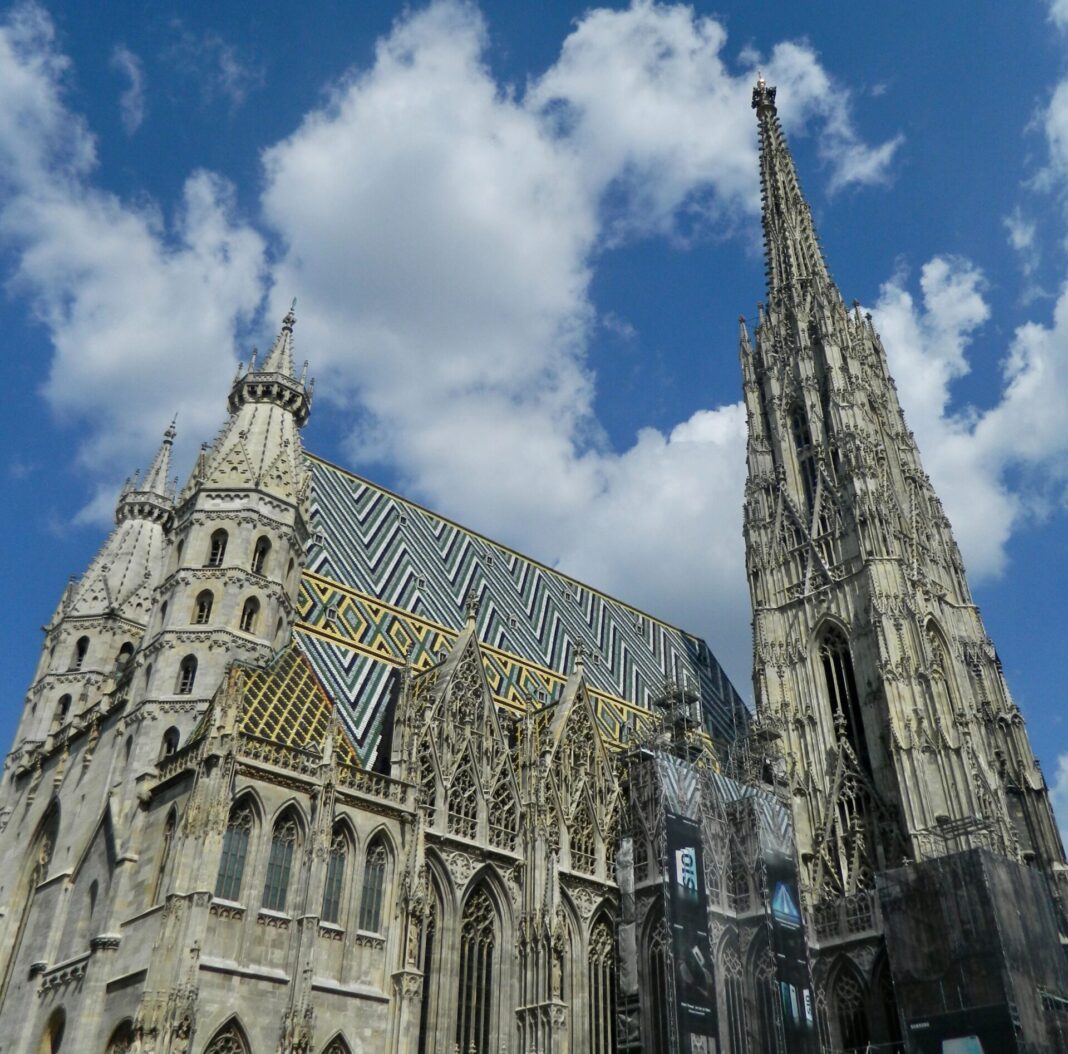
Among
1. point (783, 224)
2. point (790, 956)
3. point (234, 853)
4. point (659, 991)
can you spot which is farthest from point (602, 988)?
point (783, 224)

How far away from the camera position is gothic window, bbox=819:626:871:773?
113ft

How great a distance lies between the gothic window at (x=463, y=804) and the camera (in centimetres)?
2537

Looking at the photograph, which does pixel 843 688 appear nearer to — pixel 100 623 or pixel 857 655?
pixel 857 655

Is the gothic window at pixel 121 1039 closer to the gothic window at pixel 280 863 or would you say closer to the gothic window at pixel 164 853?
the gothic window at pixel 164 853

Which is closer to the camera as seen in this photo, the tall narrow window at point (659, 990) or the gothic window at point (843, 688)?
the tall narrow window at point (659, 990)

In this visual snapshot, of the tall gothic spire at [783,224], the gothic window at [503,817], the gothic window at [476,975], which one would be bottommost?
the gothic window at [476,975]

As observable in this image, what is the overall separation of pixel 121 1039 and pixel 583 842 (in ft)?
43.0

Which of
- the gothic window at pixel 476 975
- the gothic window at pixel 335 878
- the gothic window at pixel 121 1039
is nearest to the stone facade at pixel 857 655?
the gothic window at pixel 476 975

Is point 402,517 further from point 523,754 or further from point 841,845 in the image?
point 841,845

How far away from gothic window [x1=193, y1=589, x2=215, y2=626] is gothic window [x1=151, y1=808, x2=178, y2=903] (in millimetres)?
5891

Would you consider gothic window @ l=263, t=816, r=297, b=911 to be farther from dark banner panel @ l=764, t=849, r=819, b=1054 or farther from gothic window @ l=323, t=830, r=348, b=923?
dark banner panel @ l=764, t=849, r=819, b=1054

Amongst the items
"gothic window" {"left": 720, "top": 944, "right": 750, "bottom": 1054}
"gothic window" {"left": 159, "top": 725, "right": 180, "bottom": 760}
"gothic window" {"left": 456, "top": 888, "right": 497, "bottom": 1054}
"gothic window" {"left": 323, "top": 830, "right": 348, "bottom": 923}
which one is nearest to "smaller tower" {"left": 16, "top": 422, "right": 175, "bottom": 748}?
"gothic window" {"left": 159, "top": 725, "right": 180, "bottom": 760}

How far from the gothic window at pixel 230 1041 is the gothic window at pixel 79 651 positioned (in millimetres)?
17452

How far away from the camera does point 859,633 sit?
35.6 metres
